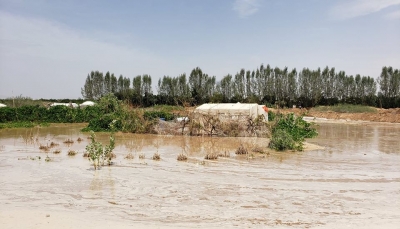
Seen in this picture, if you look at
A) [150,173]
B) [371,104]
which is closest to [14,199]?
[150,173]

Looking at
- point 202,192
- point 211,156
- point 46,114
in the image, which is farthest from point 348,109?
point 202,192

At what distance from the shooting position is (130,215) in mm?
6891

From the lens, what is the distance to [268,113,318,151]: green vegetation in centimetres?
1619

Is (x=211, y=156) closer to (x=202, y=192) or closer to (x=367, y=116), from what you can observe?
(x=202, y=192)

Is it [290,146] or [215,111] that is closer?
[290,146]

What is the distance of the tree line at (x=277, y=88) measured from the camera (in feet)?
184

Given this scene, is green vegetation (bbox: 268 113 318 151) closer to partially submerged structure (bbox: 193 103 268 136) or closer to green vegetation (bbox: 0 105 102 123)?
partially submerged structure (bbox: 193 103 268 136)

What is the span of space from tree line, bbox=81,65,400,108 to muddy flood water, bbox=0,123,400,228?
42.1 m

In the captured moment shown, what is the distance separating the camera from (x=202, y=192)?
870 centimetres

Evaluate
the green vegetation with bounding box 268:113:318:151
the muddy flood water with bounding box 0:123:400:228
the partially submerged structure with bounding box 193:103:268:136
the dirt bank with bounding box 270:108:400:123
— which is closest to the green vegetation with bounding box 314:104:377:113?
the dirt bank with bounding box 270:108:400:123

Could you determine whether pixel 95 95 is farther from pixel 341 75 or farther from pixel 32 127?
pixel 341 75

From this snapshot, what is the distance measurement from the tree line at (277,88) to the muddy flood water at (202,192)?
42.1 metres

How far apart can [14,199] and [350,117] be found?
42616 millimetres

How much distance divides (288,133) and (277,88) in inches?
1649
